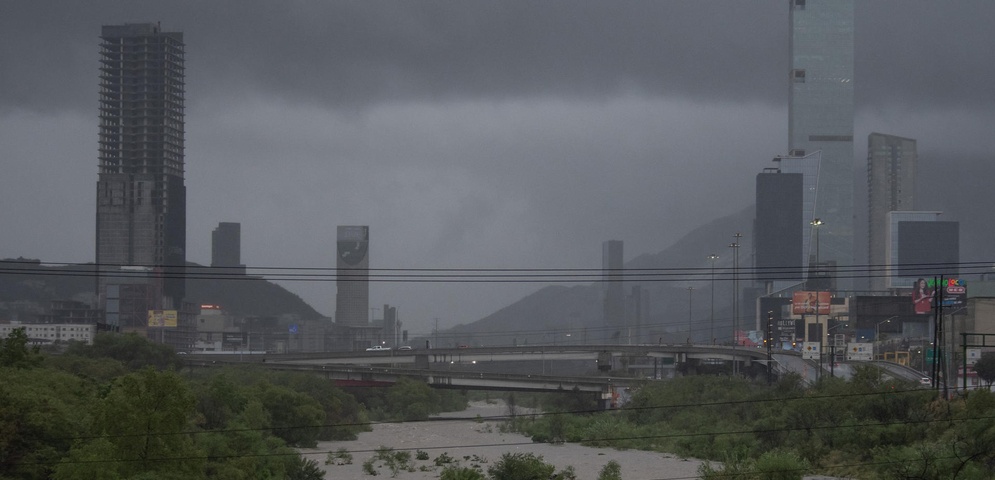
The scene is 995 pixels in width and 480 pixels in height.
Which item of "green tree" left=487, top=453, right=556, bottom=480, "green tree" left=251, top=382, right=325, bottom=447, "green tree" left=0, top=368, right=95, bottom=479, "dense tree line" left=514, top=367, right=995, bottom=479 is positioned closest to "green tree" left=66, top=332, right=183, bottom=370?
"green tree" left=251, top=382, right=325, bottom=447

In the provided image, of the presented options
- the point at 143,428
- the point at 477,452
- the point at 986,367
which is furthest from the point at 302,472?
the point at 986,367

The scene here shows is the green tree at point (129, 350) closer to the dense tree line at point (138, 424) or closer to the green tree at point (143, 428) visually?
the dense tree line at point (138, 424)

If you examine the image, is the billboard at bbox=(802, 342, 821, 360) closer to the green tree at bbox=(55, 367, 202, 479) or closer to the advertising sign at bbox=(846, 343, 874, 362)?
the advertising sign at bbox=(846, 343, 874, 362)

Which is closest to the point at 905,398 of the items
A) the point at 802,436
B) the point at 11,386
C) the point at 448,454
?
the point at 802,436

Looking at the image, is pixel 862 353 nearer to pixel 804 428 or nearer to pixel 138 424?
pixel 804 428

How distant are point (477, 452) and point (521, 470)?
31.8 metres

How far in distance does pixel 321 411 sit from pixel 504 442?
23.9m

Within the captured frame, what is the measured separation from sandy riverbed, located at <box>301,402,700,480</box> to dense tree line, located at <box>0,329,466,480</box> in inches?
296

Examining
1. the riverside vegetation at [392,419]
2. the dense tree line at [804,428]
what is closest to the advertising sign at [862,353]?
the dense tree line at [804,428]

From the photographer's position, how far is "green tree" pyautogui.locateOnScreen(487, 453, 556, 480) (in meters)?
99.5

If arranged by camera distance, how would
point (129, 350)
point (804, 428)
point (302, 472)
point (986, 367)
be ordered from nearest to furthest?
point (302, 472) → point (804, 428) → point (986, 367) → point (129, 350)

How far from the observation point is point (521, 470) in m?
100

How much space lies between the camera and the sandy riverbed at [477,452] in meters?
111

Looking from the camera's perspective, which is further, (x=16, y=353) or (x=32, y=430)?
(x=16, y=353)
